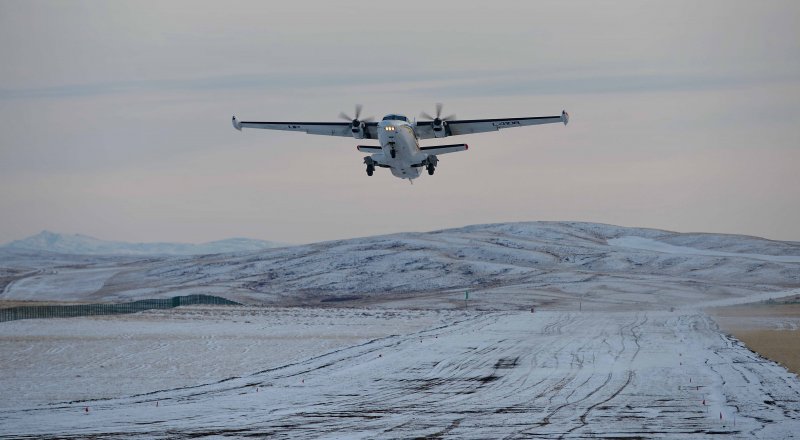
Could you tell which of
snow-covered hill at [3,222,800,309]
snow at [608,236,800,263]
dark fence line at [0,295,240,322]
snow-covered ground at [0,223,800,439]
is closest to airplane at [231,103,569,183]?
snow-covered ground at [0,223,800,439]

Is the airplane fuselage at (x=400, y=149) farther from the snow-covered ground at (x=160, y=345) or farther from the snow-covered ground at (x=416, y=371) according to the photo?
the snow-covered ground at (x=160, y=345)

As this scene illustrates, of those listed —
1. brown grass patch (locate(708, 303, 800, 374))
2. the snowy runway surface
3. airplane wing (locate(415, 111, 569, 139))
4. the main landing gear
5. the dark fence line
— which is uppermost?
airplane wing (locate(415, 111, 569, 139))

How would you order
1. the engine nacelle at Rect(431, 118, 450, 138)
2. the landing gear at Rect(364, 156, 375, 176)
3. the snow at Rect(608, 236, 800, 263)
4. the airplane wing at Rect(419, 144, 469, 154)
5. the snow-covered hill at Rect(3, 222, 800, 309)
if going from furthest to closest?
the snow at Rect(608, 236, 800, 263), the snow-covered hill at Rect(3, 222, 800, 309), the engine nacelle at Rect(431, 118, 450, 138), the landing gear at Rect(364, 156, 375, 176), the airplane wing at Rect(419, 144, 469, 154)

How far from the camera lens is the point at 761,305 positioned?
10444 cm

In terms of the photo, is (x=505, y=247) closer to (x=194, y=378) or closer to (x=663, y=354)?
(x=663, y=354)

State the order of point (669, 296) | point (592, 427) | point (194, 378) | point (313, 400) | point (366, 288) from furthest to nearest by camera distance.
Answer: point (366, 288) → point (669, 296) → point (194, 378) → point (313, 400) → point (592, 427)

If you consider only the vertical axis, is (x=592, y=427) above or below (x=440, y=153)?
below

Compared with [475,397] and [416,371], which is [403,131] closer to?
[416,371]

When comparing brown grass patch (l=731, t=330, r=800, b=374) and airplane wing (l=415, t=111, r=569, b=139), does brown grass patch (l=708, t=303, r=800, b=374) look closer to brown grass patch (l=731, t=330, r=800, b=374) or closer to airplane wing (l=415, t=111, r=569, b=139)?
brown grass patch (l=731, t=330, r=800, b=374)

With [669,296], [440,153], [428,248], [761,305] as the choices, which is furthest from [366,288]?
[440,153]

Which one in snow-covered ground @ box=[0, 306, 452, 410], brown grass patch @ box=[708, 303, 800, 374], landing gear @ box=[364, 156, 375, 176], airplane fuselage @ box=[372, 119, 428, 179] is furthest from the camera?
landing gear @ box=[364, 156, 375, 176]

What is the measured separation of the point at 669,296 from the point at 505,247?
5439cm

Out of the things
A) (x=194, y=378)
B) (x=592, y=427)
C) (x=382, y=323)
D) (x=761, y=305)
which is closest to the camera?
(x=592, y=427)

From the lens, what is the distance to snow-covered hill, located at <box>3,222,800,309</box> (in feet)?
435
